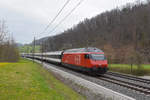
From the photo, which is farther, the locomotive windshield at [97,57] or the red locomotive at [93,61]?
the locomotive windshield at [97,57]

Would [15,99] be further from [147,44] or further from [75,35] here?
[75,35]

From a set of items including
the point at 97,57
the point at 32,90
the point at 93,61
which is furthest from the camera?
the point at 97,57

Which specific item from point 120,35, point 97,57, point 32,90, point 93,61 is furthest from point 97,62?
point 120,35

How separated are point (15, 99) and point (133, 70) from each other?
1713cm

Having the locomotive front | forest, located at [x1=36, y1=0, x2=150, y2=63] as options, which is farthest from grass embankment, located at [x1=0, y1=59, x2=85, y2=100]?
forest, located at [x1=36, y1=0, x2=150, y2=63]

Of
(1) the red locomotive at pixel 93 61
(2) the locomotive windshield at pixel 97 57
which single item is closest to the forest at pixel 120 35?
(1) the red locomotive at pixel 93 61

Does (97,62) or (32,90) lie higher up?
(97,62)

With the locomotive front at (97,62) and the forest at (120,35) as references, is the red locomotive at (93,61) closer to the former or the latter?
the locomotive front at (97,62)

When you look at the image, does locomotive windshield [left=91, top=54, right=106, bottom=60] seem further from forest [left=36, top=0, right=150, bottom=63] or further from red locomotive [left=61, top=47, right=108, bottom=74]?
forest [left=36, top=0, right=150, bottom=63]

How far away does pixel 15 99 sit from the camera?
6836 millimetres

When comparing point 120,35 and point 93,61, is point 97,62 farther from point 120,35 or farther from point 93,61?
point 120,35

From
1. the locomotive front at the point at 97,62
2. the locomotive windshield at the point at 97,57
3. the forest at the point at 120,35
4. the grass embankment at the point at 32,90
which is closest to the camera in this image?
the grass embankment at the point at 32,90

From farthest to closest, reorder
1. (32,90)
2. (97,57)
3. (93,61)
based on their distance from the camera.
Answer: (97,57), (93,61), (32,90)

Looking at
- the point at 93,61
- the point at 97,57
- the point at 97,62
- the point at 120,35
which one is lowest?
the point at 97,62
